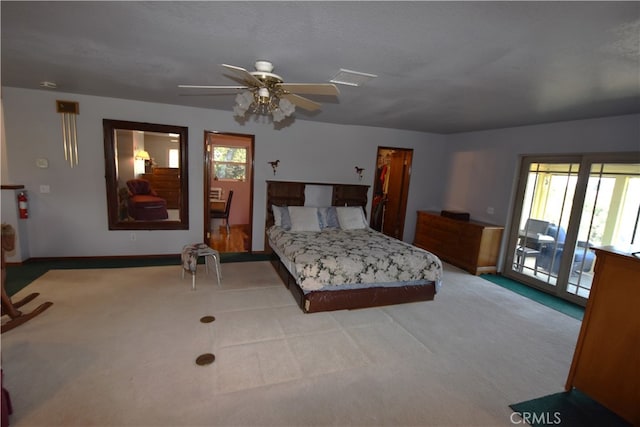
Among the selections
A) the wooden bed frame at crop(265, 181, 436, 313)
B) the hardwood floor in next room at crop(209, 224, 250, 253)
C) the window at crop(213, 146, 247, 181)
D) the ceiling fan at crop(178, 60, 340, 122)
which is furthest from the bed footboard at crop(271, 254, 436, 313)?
the window at crop(213, 146, 247, 181)

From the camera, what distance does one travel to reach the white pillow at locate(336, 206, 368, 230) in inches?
188

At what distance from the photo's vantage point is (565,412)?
1984 mm

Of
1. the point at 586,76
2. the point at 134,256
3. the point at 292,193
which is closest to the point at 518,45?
the point at 586,76

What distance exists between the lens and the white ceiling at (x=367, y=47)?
1.63 metres

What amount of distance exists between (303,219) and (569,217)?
376 centimetres

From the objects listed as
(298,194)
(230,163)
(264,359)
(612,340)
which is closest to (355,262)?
(264,359)

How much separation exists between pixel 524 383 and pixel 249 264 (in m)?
3.62

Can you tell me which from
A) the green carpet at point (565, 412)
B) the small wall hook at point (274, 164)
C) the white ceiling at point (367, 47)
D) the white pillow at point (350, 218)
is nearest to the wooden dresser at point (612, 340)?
the green carpet at point (565, 412)

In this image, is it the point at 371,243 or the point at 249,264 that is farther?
the point at 249,264

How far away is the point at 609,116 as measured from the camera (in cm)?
349

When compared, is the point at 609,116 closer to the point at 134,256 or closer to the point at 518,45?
the point at 518,45

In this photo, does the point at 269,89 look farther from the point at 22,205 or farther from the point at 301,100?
the point at 22,205

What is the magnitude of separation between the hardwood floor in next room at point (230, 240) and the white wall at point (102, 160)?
1.72ft

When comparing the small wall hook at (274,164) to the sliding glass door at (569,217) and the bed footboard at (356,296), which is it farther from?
the sliding glass door at (569,217)
